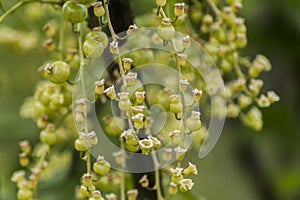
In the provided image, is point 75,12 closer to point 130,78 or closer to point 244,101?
point 130,78

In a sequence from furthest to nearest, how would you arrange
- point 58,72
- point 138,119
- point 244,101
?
point 244,101 → point 58,72 → point 138,119

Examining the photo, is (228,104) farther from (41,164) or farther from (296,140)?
(296,140)

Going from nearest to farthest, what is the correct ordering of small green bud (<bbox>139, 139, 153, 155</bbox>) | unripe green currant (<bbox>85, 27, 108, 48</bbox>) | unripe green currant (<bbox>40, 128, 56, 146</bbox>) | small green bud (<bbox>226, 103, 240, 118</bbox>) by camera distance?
small green bud (<bbox>139, 139, 153, 155</bbox>), unripe green currant (<bbox>85, 27, 108, 48</bbox>), unripe green currant (<bbox>40, 128, 56, 146</bbox>), small green bud (<bbox>226, 103, 240, 118</bbox>)

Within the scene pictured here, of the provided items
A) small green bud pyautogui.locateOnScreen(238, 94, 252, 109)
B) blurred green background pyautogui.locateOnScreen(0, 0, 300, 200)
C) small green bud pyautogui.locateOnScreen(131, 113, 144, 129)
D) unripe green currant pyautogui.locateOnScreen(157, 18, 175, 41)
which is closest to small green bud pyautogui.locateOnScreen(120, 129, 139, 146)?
small green bud pyautogui.locateOnScreen(131, 113, 144, 129)

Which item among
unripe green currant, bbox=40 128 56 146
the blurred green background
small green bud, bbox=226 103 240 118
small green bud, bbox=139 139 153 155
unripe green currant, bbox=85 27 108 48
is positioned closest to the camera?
Result: small green bud, bbox=139 139 153 155

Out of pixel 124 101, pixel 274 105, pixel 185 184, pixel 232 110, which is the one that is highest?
pixel 124 101

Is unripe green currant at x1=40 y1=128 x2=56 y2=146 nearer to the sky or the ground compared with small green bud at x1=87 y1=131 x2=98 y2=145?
nearer to the ground

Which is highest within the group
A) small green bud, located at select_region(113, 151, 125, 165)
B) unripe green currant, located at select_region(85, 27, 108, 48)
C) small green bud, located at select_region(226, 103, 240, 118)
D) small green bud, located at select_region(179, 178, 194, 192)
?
unripe green currant, located at select_region(85, 27, 108, 48)

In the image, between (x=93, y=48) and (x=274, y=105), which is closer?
(x=93, y=48)

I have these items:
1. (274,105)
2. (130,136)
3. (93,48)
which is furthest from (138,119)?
(274,105)

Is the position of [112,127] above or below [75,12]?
below

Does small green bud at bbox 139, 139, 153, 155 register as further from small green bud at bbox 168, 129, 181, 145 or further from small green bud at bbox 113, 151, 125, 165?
small green bud at bbox 113, 151, 125, 165
